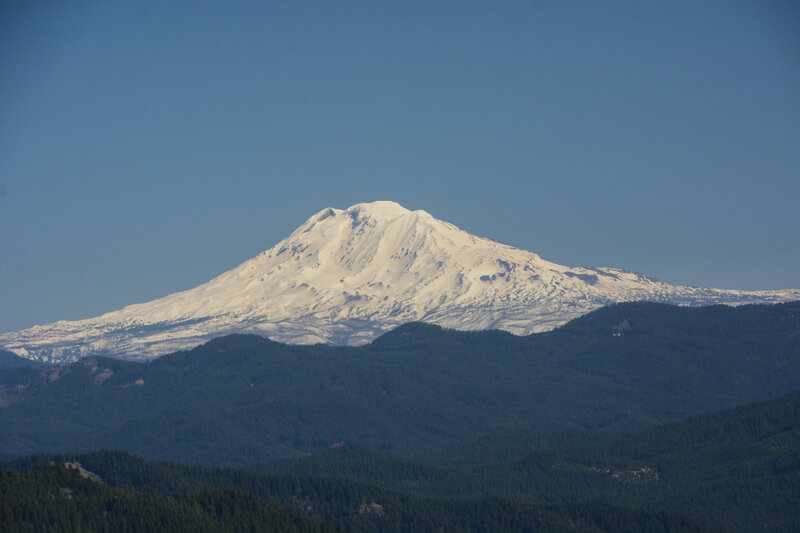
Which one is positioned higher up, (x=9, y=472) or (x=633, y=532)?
(x=9, y=472)

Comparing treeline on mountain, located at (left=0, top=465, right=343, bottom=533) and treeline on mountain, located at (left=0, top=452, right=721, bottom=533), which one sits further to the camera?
treeline on mountain, located at (left=0, top=452, right=721, bottom=533)

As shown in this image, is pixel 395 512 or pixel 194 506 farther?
pixel 395 512

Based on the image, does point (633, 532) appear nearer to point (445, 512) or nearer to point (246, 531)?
point (445, 512)

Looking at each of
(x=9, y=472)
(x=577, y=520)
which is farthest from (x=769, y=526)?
(x=9, y=472)

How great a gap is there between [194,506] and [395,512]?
36.1m

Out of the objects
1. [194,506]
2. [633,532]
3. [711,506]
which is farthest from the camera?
[711,506]

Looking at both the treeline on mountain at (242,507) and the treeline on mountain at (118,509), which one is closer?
the treeline on mountain at (118,509)

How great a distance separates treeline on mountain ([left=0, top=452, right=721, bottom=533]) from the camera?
498ft

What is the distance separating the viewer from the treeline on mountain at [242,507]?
151750 mm

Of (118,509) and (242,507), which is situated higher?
(118,509)

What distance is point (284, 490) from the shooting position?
192 m

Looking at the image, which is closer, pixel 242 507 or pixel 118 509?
pixel 118 509

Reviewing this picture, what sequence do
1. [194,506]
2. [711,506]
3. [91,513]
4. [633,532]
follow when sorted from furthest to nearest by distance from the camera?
[711,506], [633,532], [194,506], [91,513]

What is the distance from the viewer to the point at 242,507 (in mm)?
166750
